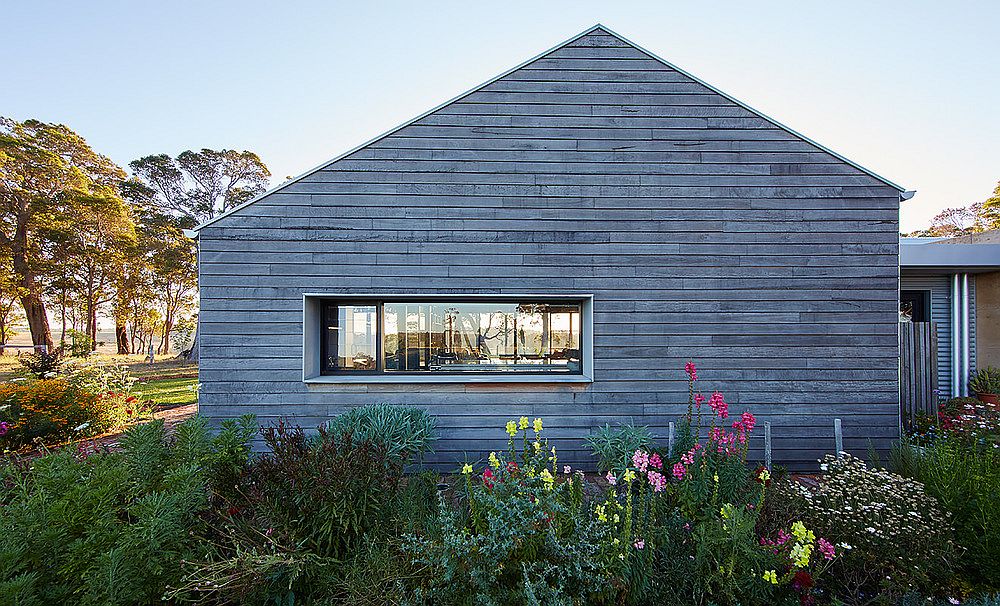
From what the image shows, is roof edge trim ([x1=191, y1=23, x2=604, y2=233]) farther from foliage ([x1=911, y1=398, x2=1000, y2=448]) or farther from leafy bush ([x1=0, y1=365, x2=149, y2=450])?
foliage ([x1=911, y1=398, x2=1000, y2=448])

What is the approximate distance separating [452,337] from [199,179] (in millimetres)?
20533

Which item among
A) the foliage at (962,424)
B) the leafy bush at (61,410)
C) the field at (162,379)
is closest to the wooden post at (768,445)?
the foliage at (962,424)

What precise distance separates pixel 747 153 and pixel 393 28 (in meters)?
5.92

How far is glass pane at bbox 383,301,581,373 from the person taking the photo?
496cm

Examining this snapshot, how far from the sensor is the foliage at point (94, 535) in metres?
1.47

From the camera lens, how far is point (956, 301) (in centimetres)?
716

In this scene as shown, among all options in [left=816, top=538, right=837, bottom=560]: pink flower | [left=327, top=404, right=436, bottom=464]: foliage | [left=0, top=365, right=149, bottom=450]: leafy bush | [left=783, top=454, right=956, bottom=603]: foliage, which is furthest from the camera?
[left=0, top=365, right=149, bottom=450]: leafy bush

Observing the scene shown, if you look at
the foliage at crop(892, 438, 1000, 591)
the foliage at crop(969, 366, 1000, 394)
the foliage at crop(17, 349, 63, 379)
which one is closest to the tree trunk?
the foliage at crop(17, 349, 63, 379)

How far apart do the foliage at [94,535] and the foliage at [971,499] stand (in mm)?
4221

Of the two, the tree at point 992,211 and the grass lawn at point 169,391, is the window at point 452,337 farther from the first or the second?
the tree at point 992,211

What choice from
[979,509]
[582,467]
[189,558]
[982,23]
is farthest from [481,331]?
[982,23]

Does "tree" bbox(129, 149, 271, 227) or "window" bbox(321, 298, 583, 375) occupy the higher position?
"tree" bbox(129, 149, 271, 227)

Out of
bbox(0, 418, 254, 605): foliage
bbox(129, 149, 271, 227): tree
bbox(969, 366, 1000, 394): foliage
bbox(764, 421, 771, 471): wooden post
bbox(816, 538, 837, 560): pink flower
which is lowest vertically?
bbox(764, 421, 771, 471): wooden post

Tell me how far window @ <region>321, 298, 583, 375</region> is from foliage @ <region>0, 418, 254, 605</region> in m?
3.00
